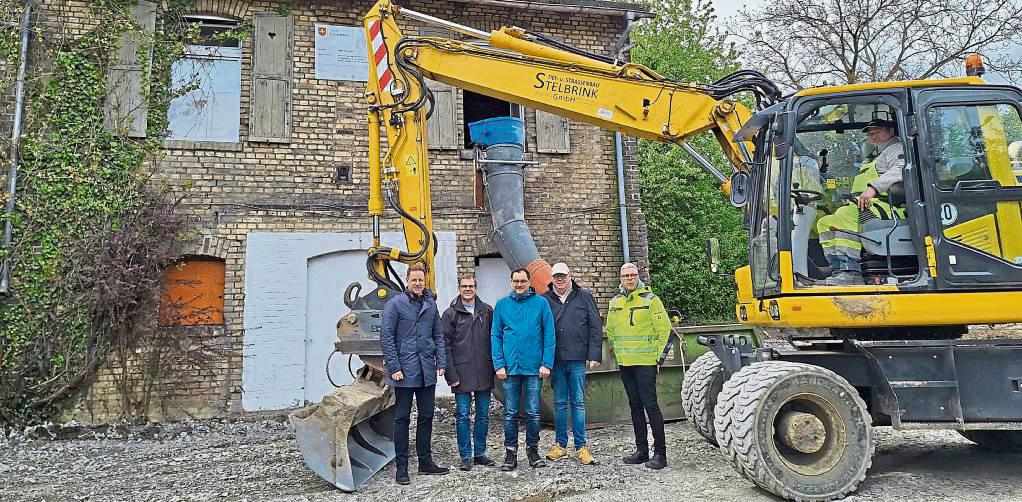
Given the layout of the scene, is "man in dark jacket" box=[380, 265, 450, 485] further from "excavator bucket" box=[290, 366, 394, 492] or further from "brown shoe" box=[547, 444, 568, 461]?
"brown shoe" box=[547, 444, 568, 461]

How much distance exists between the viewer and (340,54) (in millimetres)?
9445

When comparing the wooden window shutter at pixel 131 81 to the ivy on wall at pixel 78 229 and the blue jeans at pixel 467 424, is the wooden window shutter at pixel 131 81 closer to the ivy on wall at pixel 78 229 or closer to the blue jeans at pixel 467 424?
the ivy on wall at pixel 78 229

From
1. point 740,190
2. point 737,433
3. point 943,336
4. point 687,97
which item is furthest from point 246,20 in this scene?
point 943,336

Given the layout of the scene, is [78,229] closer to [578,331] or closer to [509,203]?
[509,203]

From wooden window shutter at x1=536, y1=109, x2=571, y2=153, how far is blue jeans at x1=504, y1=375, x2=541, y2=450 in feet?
16.4

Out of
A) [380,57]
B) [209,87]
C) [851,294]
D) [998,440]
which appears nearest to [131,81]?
[209,87]

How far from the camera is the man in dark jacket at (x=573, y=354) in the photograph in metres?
5.67

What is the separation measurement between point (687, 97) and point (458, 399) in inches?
130

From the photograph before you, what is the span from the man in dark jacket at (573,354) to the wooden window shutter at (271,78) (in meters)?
5.11

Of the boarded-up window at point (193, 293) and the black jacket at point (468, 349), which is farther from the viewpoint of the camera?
the boarded-up window at point (193, 293)

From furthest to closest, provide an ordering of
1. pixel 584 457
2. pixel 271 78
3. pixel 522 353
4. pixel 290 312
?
pixel 271 78
pixel 290 312
pixel 584 457
pixel 522 353

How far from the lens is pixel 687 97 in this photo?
604 cm

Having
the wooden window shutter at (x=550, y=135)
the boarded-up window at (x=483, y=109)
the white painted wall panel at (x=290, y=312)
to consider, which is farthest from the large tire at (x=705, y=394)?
the boarded-up window at (x=483, y=109)

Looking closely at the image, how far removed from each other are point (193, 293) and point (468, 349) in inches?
189
